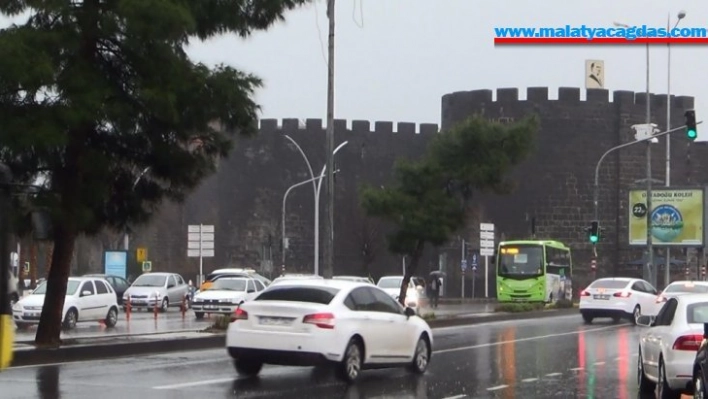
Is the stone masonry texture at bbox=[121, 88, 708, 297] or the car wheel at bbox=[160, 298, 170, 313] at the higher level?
the stone masonry texture at bbox=[121, 88, 708, 297]

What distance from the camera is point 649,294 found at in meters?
40.6

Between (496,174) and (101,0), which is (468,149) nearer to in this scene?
(496,174)

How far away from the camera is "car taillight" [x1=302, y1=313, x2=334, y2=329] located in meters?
18.4

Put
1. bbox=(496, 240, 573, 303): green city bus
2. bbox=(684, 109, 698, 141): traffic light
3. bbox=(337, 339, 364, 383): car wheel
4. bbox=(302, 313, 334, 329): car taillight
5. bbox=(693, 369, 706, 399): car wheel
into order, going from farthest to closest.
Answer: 1. bbox=(496, 240, 573, 303): green city bus
2. bbox=(684, 109, 698, 141): traffic light
3. bbox=(337, 339, 364, 383): car wheel
4. bbox=(302, 313, 334, 329): car taillight
5. bbox=(693, 369, 706, 399): car wheel

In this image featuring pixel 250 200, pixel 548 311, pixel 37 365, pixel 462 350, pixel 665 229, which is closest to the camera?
pixel 37 365

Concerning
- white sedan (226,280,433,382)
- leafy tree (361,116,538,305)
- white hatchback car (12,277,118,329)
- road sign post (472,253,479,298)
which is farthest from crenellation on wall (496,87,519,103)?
white sedan (226,280,433,382)

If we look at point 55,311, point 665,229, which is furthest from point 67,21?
point 665,229

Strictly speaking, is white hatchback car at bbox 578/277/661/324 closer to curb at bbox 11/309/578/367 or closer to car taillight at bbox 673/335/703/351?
curb at bbox 11/309/578/367

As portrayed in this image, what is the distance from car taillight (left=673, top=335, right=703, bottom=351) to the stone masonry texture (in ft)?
173

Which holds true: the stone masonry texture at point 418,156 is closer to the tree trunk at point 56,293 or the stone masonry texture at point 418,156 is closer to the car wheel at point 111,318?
the car wheel at point 111,318

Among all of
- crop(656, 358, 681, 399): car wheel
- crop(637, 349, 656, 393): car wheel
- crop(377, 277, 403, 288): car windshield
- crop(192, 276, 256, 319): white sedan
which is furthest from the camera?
crop(377, 277, 403, 288): car windshield

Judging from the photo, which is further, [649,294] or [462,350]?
[649,294]

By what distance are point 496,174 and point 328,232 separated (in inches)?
405

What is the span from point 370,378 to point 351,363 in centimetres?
120
